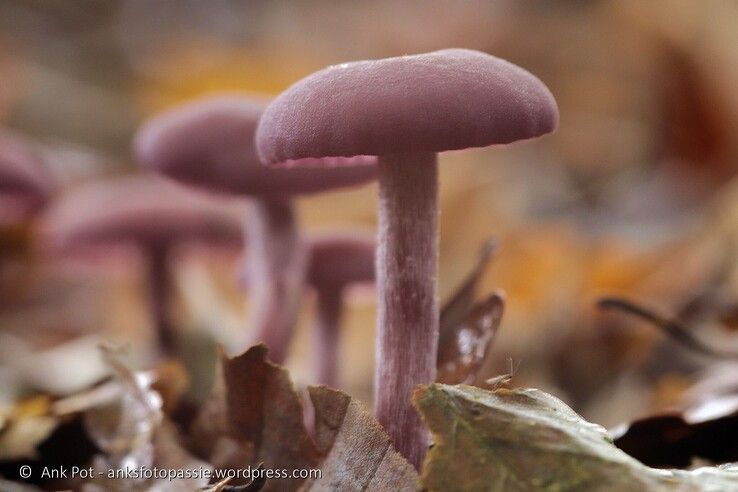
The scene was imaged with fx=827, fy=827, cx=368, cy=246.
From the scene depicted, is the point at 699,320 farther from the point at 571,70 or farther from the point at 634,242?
the point at 571,70

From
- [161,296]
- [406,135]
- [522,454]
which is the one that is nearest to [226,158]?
[406,135]

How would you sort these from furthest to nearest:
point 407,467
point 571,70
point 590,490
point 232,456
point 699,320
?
point 571,70, point 699,320, point 232,456, point 407,467, point 590,490

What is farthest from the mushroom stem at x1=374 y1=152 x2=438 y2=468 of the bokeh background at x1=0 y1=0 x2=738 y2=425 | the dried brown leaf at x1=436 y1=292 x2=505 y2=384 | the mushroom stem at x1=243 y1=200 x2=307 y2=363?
the mushroom stem at x1=243 y1=200 x2=307 y2=363

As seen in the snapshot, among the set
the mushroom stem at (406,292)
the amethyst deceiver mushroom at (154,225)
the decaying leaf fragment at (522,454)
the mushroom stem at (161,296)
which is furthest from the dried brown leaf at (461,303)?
the mushroom stem at (161,296)

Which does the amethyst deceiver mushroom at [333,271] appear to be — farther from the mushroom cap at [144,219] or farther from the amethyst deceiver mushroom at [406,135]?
the amethyst deceiver mushroom at [406,135]

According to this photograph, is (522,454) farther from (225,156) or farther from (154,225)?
(154,225)

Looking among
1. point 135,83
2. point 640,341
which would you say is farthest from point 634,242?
point 135,83
